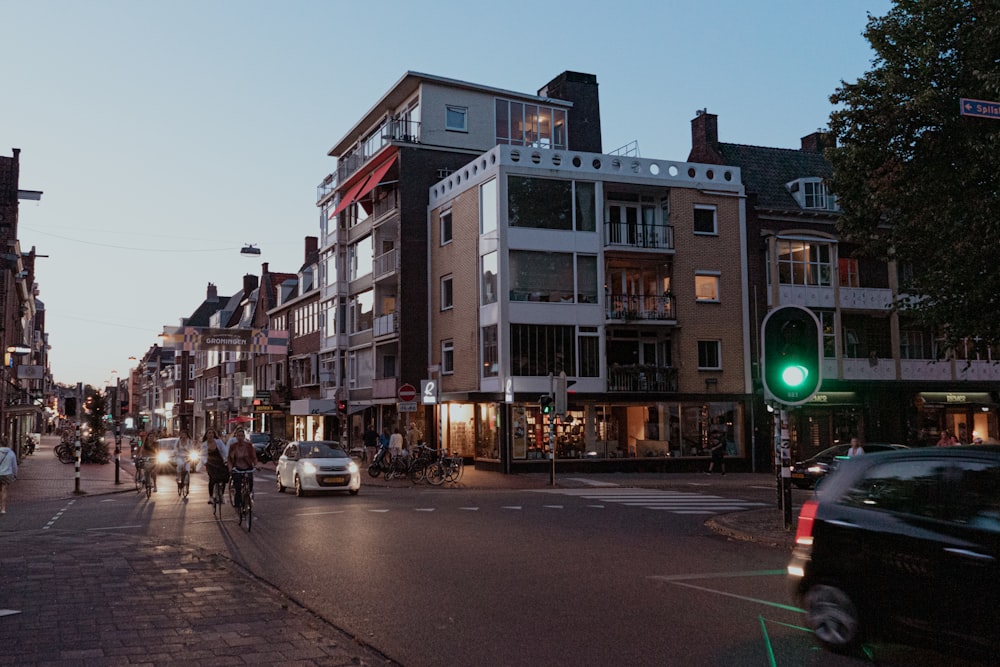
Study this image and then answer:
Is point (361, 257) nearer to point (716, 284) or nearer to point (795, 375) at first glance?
point (716, 284)

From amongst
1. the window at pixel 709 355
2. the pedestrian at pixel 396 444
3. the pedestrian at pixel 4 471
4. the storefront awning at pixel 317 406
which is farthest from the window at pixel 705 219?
the pedestrian at pixel 4 471

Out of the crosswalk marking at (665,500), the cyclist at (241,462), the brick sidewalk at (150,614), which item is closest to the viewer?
the brick sidewalk at (150,614)

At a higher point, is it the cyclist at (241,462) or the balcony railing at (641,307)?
the balcony railing at (641,307)

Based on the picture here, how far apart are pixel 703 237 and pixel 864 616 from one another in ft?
100

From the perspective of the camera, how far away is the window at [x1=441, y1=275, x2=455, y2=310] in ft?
124

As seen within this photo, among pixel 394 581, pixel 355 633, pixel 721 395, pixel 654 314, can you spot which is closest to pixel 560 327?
pixel 654 314

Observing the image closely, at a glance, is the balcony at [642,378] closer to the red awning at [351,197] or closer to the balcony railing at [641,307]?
the balcony railing at [641,307]

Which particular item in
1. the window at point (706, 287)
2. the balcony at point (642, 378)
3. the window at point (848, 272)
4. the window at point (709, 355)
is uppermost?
the window at point (848, 272)

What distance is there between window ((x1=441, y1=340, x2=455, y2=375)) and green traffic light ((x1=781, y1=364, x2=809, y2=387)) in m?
24.6

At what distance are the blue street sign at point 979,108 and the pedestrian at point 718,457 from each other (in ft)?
77.1

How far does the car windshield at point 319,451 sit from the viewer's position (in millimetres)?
22547

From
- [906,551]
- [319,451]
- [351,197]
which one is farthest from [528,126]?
[906,551]

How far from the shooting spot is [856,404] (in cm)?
3728

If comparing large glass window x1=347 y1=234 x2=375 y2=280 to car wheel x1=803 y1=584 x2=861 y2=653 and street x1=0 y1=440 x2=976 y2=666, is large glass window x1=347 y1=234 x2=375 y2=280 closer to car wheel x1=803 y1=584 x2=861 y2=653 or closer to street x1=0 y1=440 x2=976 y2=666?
street x1=0 y1=440 x2=976 y2=666
